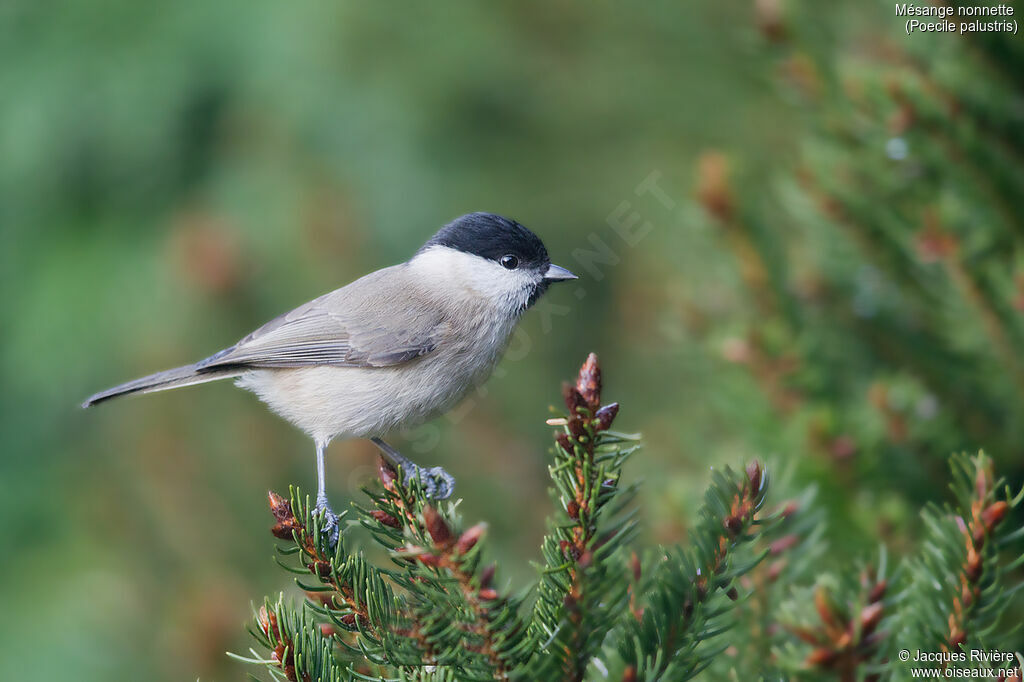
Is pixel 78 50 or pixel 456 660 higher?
pixel 78 50

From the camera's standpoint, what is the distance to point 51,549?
311 centimetres

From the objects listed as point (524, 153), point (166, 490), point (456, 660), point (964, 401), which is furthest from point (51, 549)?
point (964, 401)

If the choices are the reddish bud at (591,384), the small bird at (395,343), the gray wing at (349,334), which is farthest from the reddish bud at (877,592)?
the gray wing at (349,334)

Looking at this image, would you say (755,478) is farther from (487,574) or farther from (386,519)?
Answer: (386,519)

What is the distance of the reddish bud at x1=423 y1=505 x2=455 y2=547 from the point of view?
857mm

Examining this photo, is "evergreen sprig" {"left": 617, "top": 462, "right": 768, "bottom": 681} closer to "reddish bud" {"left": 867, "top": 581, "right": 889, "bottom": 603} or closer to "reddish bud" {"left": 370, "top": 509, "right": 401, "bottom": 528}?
"reddish bud" {"left": 867, "top": 581, "right": 889, "bottom": 603}

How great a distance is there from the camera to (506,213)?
11.3 ft

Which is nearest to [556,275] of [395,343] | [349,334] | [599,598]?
[395,343]

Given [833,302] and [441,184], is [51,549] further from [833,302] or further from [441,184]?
[833,302]

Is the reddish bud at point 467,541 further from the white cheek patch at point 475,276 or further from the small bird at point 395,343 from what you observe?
the white cheek patch at point 475,276

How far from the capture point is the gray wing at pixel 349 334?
78.6 inches

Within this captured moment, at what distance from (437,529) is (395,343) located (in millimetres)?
1164

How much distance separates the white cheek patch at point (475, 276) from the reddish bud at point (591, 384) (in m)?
1.17

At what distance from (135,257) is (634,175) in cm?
209
